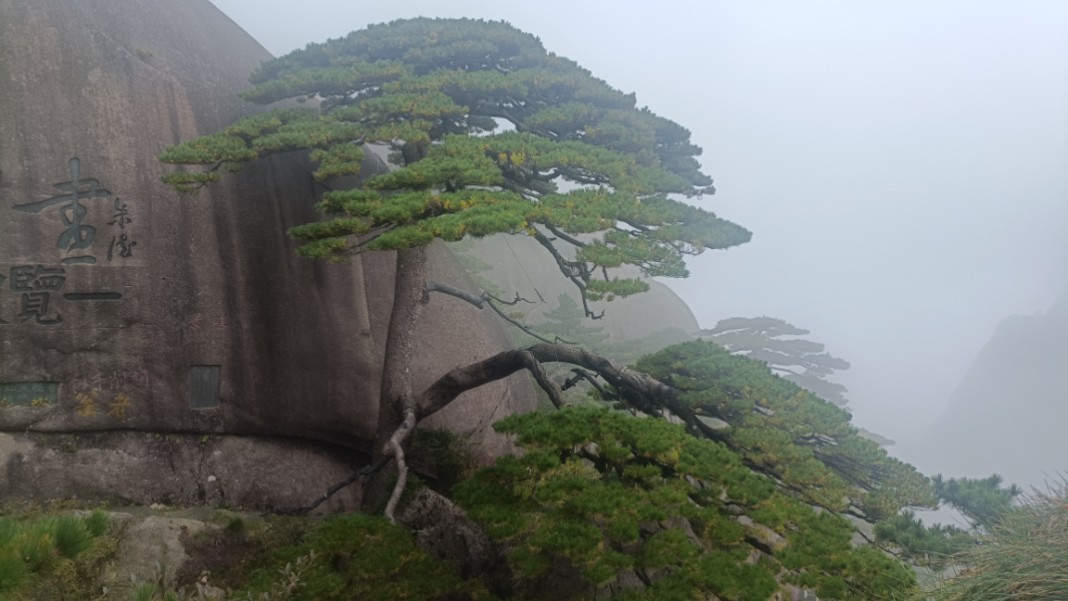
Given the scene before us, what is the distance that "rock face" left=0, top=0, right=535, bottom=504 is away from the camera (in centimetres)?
648

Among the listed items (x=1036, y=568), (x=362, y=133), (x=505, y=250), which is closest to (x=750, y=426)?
(x=1036, y=568)

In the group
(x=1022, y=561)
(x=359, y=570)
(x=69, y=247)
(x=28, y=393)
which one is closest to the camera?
(x=1022, y=561)

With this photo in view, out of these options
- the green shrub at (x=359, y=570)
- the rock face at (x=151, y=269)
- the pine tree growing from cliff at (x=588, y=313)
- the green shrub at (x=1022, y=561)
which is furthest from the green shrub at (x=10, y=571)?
the rock face at (x=151, y=269)

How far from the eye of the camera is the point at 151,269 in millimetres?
6926

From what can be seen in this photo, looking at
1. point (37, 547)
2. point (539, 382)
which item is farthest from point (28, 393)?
point (37, 547)

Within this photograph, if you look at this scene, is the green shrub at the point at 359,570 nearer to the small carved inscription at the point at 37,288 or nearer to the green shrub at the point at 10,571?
the green shrub at the point at 10,571

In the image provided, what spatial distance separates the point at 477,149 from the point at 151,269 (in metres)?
3.73

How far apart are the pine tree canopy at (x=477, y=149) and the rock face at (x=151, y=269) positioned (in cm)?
76

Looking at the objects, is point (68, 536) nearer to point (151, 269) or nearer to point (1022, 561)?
A: point (1022, 561)

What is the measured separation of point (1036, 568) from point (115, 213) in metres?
7.93

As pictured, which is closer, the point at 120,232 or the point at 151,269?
the point at 120,232

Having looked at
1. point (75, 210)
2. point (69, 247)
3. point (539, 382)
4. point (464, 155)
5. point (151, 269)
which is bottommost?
point (539, 382)

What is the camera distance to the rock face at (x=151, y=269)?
21.3ft

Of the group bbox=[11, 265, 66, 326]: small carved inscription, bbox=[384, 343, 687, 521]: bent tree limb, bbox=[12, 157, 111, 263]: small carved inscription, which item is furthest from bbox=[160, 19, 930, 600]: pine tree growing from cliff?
bbox=[11, 265, 66, 326]: small carved inscription
